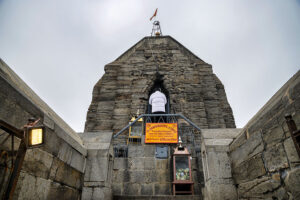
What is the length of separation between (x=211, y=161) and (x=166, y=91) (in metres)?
6.84

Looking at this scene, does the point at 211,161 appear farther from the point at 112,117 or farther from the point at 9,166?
the point at 112,117

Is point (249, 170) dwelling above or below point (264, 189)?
above

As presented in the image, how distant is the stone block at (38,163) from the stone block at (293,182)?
265cm

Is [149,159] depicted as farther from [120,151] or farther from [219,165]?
[219,165]

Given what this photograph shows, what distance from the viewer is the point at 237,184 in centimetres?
299

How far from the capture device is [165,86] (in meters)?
9.84

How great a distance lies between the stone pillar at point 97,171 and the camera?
3.25 m

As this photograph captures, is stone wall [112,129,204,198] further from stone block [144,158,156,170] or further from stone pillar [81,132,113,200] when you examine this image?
stone pillar [81,132,113,200]

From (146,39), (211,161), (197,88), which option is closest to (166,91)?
(197,88)

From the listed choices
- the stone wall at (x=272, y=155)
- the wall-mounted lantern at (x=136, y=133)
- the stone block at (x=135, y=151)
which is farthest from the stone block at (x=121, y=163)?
the stone wall at (x=272, y=155)

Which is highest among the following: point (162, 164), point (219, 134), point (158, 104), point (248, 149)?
point (158, 104)

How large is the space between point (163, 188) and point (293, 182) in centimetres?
372

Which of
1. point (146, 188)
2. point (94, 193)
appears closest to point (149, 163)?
point (146, 188)

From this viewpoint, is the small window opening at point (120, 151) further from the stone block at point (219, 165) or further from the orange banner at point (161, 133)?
the stone block at point (219, 165)
